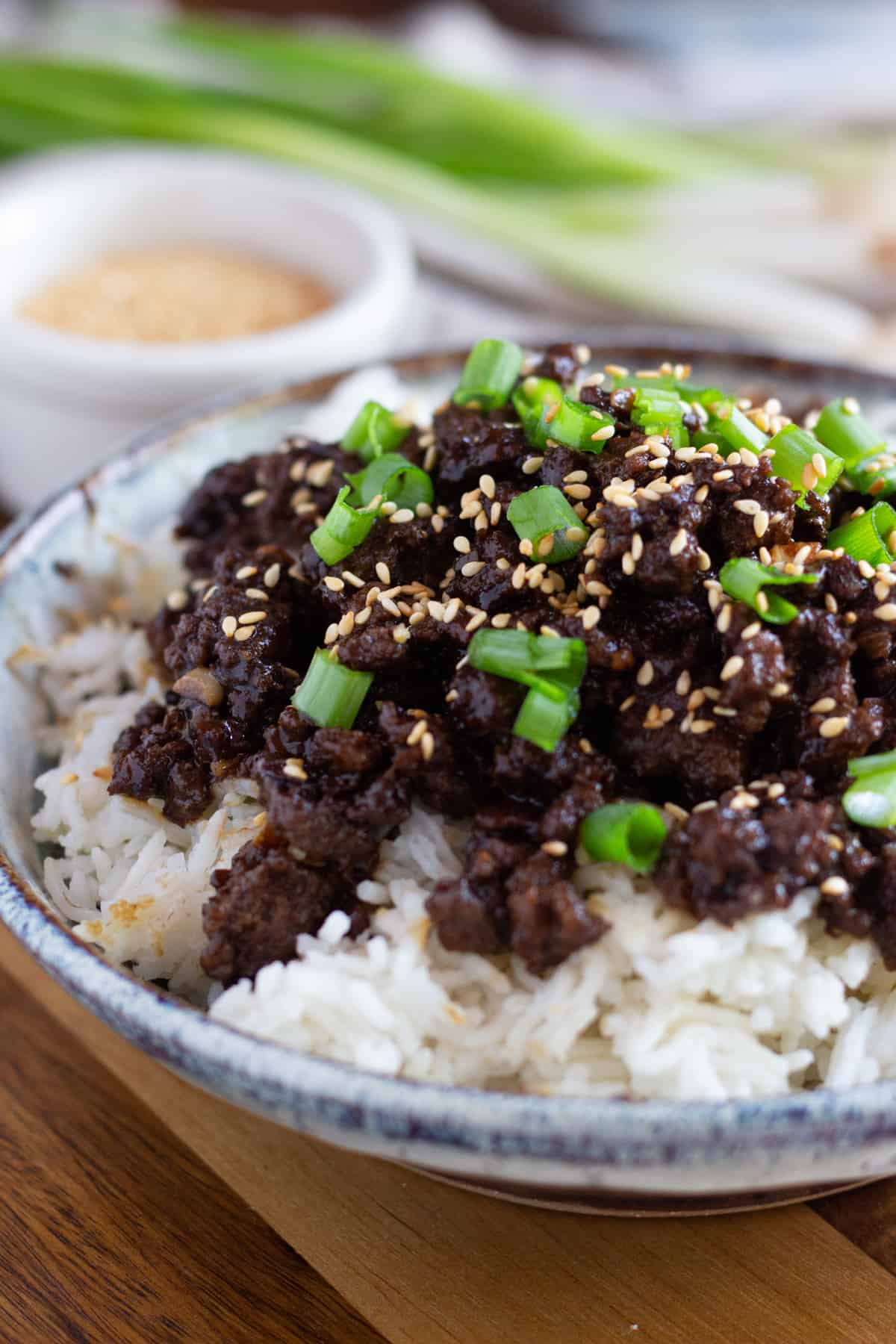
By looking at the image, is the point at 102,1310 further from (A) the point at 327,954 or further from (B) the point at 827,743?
(B) the point at 827,743

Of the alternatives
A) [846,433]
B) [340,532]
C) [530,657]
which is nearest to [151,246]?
[340,532]

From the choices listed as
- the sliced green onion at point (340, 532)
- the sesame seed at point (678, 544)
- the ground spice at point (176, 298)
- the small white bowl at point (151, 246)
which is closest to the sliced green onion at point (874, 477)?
the sesame seed at point (678, 544)

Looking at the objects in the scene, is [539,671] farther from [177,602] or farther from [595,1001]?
[177,602]

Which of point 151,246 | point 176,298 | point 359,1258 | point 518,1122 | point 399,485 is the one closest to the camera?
point 518,1122

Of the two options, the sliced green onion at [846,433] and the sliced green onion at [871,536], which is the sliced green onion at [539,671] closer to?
the sliced green onion at [871,536]

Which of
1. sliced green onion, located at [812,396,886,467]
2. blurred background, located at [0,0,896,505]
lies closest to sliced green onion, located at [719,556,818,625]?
sliced green onion, located at [812,396,886,467]

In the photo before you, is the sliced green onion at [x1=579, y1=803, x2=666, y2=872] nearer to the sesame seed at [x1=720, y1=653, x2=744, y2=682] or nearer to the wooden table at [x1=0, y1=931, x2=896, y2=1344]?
the sesame seed at [x1=720, y1=653, x2=744, y2=682]
